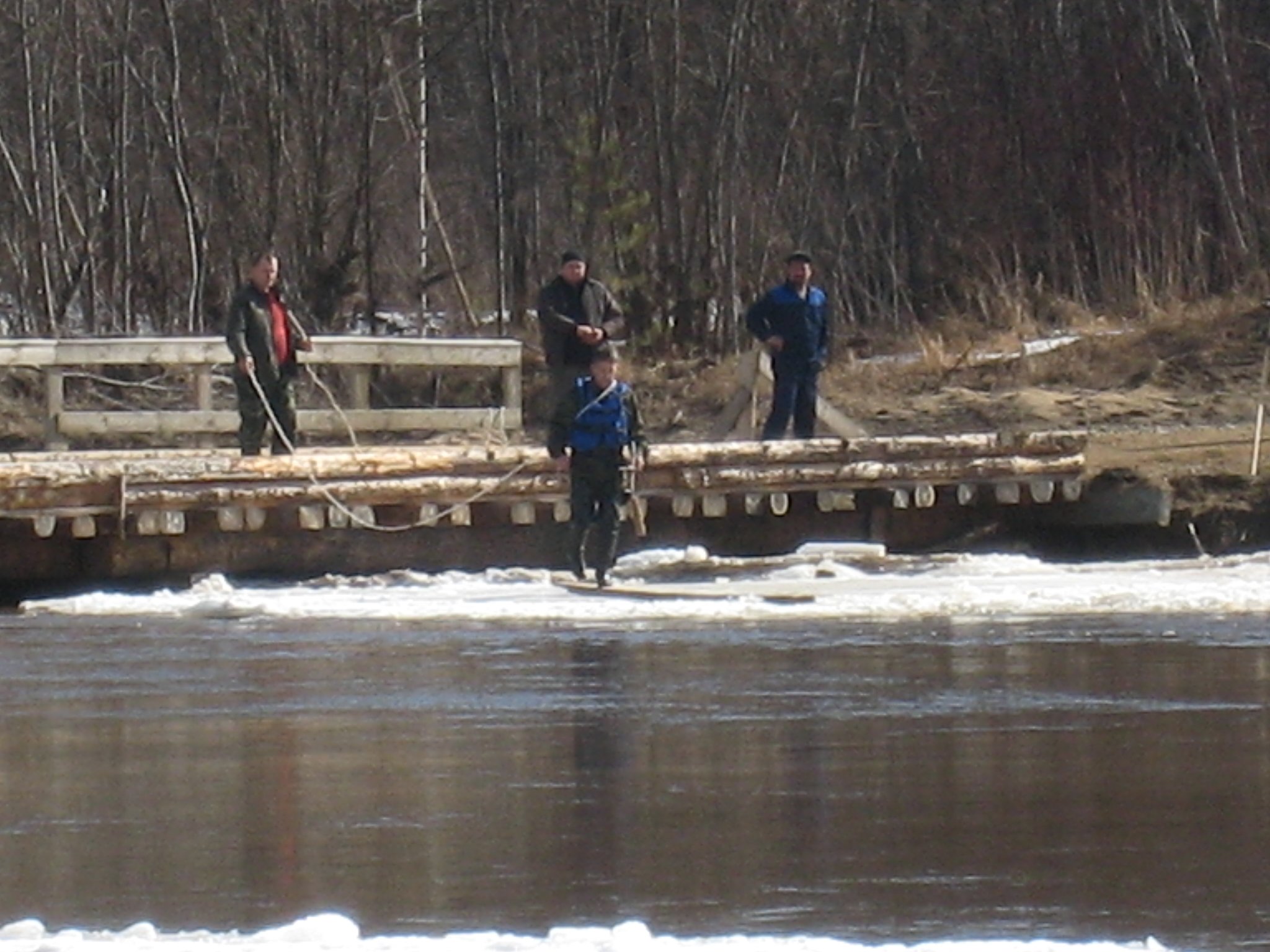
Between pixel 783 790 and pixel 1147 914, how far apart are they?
7.24ft

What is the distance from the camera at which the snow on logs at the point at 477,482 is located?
17.8m

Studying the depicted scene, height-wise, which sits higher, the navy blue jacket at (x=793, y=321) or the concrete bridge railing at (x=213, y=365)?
the navy blue jacket at (x=793, y=321)

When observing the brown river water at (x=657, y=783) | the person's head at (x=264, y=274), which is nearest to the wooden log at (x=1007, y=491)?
the person's head at (x=264, y=274)

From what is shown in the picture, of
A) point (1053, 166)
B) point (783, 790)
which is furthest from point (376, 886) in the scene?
point (1053, 166)

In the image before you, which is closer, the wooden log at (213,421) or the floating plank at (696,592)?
the floating plank at (696,592)

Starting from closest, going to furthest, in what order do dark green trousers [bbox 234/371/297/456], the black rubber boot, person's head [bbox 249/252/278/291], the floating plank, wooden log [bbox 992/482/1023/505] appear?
the floating plank → the black rubber boot → person's head [bbox 249/252/278/291] → dark green trousers [bbox 234/371/297/456] → wooden log [bbox 992/482/1023/505]

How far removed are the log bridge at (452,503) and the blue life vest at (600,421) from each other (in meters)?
1.66

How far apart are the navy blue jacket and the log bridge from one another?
885 millimetres

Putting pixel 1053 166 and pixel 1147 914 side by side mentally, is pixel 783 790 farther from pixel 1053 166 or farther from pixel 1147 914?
pixel 1053 166

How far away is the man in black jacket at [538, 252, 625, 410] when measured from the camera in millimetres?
19234

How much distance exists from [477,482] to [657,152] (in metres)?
14.2

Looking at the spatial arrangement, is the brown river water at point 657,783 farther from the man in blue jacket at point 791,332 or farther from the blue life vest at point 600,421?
the man in blue jacket at point 791,332

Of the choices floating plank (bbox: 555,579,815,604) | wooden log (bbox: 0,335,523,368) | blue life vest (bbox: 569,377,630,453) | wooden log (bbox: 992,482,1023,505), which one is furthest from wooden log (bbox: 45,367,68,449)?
wooden log (bbox: 992,482,1023,505)

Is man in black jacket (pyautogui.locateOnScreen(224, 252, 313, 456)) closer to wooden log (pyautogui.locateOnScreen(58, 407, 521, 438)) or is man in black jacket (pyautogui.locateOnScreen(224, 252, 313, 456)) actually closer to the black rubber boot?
wooden log (pyautogui.locateOnScreen(58, 407, 521, 438))
